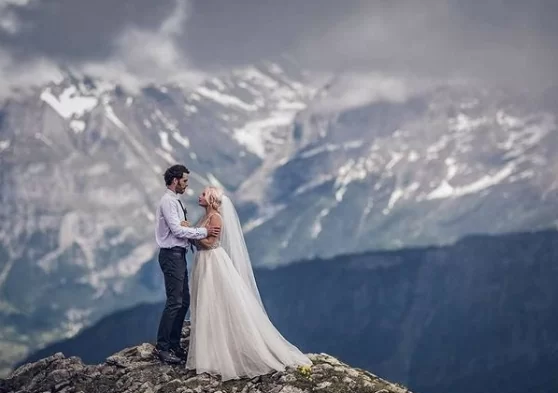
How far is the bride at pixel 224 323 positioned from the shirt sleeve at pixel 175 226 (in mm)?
601

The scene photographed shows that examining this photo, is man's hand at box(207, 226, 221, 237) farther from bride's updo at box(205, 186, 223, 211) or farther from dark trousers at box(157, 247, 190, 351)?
dark trousers at box(157, 247, 190, 351)

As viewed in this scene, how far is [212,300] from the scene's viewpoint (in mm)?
27219

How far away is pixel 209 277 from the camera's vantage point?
89.5 ft

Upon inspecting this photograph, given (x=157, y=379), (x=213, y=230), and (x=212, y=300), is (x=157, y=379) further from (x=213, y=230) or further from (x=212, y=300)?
(x=213, y=230)

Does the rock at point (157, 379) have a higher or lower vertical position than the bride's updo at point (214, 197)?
lower

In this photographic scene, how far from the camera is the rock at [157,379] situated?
2577 centimetres

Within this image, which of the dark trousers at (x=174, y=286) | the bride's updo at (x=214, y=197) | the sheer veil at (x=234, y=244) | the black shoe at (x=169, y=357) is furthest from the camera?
the sheer veil at (x=234, y=244)

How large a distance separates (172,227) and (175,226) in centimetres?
13

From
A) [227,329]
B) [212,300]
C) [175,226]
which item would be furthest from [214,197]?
[227,329]

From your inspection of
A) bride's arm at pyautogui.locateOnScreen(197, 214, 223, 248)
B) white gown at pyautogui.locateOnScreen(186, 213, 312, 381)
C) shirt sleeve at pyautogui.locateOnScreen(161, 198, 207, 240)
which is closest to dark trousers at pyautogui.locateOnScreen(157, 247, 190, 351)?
white gown at pyautogui.locateOnScreen(186, 213, 312, 381)

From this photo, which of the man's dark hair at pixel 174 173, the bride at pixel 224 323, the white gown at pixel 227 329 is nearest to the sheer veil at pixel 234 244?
the bride at pixel 224 323

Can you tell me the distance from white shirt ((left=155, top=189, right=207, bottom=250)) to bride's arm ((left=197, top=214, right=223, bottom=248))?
1.17 ft

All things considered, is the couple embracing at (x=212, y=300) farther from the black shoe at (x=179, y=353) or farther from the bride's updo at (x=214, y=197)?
the black shoe at (x=179, y=353)

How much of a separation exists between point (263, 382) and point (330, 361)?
11.3 ft
